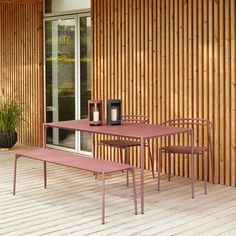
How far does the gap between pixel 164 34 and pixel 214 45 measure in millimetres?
929

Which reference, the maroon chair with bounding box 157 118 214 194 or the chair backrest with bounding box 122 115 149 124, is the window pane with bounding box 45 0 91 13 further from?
the maroon chair with bounding box 157 118 214 194

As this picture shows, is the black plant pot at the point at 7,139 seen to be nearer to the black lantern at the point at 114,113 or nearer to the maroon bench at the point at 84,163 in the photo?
the maroon bench at the point at 84,163

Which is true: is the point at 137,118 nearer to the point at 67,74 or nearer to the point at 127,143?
the point at 127,143

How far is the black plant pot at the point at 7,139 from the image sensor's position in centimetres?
962

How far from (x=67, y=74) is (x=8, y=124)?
1.44 metres

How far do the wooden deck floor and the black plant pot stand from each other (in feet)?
7.40

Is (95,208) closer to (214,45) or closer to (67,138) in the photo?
(214,45)

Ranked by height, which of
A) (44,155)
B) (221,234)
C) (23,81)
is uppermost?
(23,81)

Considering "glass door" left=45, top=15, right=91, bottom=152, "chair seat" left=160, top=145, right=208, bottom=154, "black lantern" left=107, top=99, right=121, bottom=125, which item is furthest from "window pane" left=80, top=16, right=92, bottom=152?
"chair seat" left=160, top=145, right=208, bottom=154

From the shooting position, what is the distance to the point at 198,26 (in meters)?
6.91

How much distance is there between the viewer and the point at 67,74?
951cm

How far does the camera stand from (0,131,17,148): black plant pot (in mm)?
9617

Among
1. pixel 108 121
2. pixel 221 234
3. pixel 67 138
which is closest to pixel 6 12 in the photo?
pixel 67 138

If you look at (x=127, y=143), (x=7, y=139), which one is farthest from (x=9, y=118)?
(x=127, y=143)
